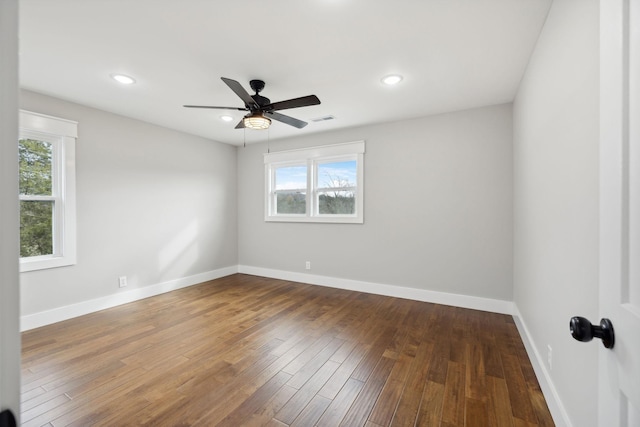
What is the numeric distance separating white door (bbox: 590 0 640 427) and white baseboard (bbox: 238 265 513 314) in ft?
9.62

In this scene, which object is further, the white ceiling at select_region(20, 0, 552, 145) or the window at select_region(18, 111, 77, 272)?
the window at select_region(18, 111, 77, 272)

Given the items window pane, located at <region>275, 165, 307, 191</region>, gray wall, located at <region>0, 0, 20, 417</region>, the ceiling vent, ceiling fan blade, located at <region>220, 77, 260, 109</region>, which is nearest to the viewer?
gray wall, located at <region>0, 0, 20, 417</region>

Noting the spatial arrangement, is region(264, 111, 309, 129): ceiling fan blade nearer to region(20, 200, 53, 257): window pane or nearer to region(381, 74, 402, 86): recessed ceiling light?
region(381, 74, 402, 86): recessed ceiling light

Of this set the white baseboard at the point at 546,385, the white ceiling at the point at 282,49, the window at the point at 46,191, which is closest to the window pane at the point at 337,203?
the white ceiling at the point at 282,49

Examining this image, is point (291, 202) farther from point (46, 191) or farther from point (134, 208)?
point (46, 191)

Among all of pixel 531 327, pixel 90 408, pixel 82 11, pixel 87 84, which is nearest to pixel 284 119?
pixel 82 11

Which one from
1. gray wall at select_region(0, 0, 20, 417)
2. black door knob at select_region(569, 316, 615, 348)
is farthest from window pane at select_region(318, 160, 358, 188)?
gray wall at select_region(0, 0, 20, 417)

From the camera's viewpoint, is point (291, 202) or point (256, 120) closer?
point (256, 120)

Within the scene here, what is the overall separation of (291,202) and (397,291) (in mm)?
2373

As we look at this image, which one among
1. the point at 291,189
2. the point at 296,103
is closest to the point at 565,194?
the point at 296,103

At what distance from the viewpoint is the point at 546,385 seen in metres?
1.81

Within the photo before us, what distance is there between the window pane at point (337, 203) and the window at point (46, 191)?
331cm

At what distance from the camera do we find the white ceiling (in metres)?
1.80

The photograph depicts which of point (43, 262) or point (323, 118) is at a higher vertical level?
point (323, 118)
